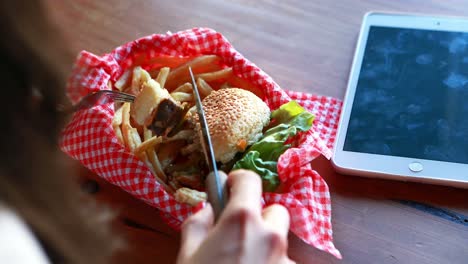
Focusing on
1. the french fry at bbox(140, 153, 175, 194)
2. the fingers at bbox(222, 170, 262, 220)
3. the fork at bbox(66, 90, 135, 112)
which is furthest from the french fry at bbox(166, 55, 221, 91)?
the fingers at bbox(222, 170, 262, 220)

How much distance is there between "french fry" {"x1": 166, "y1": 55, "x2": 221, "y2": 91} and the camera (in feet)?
3.83

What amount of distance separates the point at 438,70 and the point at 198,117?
52 centimetres

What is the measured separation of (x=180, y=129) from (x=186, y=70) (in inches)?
6.0

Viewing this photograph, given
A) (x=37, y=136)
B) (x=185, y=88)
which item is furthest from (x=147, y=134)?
(x=37, y=136)

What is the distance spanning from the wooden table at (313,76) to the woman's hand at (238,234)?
0.26 metres

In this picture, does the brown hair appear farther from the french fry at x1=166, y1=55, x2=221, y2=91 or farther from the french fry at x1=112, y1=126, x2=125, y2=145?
the french fry at x1=166, y1=55, x2=221, y2=91

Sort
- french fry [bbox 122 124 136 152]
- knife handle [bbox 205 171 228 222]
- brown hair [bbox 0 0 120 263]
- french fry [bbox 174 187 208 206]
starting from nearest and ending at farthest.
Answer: brown hair [bbox 0 0 120 263], knife handle [bbox 205 171 228 222], french fry [bbox 174 187 208 206], french fry [bbox 122 124 136 152]

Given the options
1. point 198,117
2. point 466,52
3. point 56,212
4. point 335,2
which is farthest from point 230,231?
point 335,2

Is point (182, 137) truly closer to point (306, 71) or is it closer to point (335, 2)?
point (306, 71)

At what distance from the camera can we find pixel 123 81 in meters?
1.18

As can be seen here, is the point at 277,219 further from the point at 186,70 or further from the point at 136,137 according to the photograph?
the point at 186,70

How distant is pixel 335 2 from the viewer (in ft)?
4.76

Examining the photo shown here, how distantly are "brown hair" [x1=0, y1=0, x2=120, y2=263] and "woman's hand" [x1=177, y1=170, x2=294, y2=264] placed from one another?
0.62 feet

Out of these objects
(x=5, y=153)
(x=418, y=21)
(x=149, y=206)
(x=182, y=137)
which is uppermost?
(x=5, y=153)
